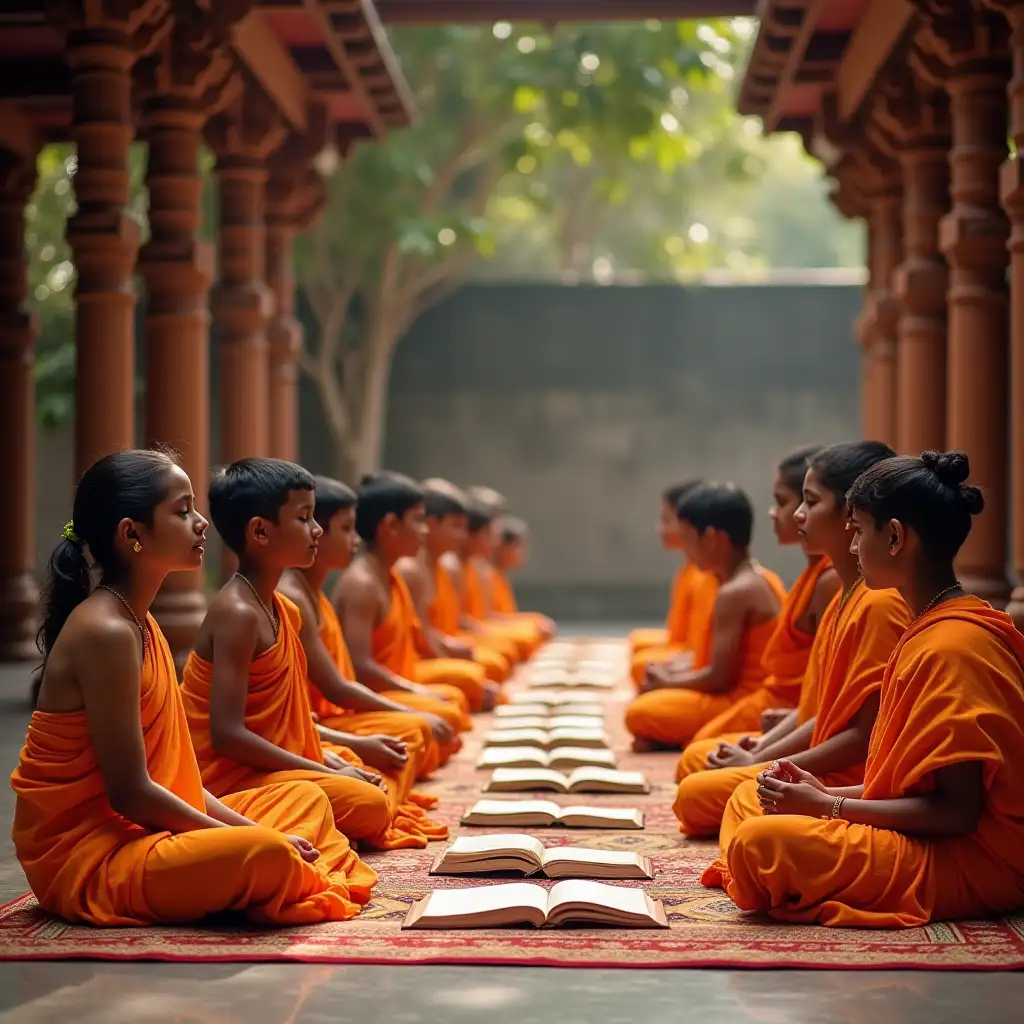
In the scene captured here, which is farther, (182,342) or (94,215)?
(182,342)

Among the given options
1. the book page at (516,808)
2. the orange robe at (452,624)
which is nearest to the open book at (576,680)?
the orange robe at (452,624)

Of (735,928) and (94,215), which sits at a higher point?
(94,215)

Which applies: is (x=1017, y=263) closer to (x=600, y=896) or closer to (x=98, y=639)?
(x=600, y=896)

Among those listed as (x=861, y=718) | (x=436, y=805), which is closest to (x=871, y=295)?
(x=436, y=805)

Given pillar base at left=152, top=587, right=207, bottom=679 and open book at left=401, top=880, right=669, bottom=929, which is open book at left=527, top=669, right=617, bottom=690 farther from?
open book at left=401, top=880, right=669, bottom=929

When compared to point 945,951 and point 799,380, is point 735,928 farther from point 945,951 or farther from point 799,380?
point 799,380

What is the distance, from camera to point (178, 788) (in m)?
4.68

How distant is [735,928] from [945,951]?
23.1 inches

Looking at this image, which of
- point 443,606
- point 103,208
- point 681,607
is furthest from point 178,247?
point 681,607

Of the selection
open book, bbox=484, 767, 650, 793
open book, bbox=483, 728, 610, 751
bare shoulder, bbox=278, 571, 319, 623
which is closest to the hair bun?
bare shoulder, bbox=278, 571, 319, 623

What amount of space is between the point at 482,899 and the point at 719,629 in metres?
3.31

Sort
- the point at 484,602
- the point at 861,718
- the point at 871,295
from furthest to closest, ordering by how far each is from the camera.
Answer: the point at 484,602 → the point at 871,295 → the point at 861,718

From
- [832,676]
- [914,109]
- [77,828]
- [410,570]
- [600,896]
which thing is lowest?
[600,896]

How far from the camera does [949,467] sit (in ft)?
15.1
